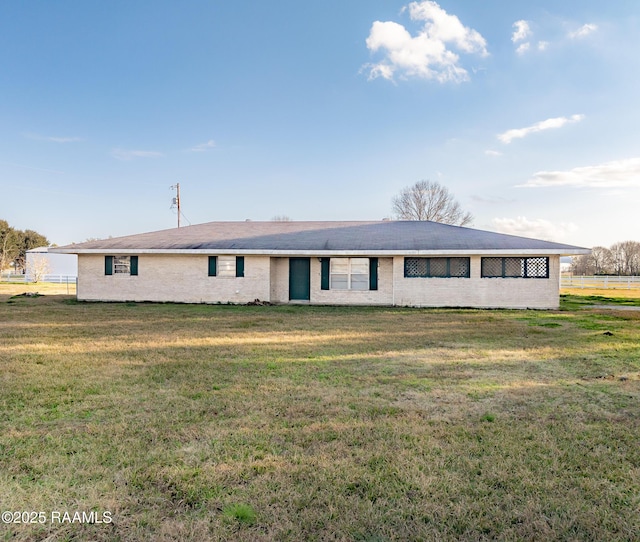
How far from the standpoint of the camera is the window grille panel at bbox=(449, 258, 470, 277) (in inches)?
631

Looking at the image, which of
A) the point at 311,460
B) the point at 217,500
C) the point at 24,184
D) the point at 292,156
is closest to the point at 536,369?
the point at 311,460

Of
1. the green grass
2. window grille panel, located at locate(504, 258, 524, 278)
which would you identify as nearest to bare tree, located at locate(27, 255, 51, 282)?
the green grass

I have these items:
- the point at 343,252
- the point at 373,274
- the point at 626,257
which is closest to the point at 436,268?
the point at 373,274

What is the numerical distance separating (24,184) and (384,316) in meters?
33.9

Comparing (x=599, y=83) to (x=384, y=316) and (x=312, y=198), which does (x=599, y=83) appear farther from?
(x=312, y=198)

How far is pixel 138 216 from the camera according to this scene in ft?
117

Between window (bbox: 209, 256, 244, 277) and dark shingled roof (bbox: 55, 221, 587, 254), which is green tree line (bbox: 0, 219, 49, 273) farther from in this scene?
window (bbox: 209, 256, 244, 277)

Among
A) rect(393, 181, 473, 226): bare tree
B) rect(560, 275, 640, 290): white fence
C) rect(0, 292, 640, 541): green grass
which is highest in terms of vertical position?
rect(393, 181, 473, 226): bare tree

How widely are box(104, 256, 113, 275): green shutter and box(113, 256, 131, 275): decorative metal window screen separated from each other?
13 cm

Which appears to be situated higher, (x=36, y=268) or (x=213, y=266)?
(x=213, y=266)

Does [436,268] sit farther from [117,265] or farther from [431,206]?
[431,206]

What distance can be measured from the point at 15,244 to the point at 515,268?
6445cm

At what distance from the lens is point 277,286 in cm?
1762

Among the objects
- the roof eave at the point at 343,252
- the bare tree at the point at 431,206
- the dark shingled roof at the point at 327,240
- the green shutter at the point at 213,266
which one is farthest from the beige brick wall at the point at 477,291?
the bare tree at the point at 431,206
